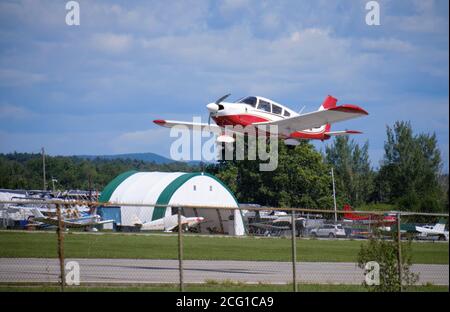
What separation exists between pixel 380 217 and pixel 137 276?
261 inches

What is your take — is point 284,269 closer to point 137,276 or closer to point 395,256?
point 137,276

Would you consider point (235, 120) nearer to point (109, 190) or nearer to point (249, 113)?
point (249, 113)

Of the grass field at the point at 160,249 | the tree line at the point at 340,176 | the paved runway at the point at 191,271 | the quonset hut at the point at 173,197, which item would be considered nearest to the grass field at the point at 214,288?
the paved runway at the point at 191,271

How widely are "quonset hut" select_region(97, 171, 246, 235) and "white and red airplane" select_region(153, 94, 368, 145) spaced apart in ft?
43.9

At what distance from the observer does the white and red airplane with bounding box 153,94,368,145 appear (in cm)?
3644

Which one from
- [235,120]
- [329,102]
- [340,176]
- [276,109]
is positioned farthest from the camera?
[340,176]

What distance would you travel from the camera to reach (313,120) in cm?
3894

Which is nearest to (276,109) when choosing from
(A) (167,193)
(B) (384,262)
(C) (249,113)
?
(C) (249,113)

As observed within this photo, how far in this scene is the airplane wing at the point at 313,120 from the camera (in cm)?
3666

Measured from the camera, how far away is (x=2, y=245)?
2408 cm

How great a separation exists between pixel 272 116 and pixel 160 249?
9.35 meters

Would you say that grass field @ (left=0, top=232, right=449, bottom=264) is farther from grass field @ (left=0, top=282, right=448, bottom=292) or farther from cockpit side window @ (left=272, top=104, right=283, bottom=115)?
grass field @ (left=0, top=282, right=448, bottom=292)
